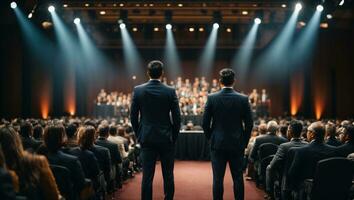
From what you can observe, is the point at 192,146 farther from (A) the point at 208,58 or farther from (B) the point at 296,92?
(A) the point at 208,58

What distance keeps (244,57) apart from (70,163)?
728 inches

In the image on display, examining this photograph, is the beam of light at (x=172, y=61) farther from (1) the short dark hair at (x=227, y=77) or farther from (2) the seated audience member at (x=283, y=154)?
(1) the short dark hair at (x=227, y=77)

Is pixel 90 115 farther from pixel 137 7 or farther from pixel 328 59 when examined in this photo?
pixel 328 59

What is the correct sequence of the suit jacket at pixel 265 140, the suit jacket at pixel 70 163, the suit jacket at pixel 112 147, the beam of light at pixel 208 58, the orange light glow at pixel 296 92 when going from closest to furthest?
1. the suit jacket at pixel 70 163
2. the suit jacket at pixel 112 147
3. the suit jacket at pixel 265 140
4. the orange light glow at pixel 296 92
5. the beam of light at pixel 208 58

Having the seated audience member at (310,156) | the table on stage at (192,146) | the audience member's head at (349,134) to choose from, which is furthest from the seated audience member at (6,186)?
the table on stage at (192,146)

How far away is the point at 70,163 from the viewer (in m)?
4.16

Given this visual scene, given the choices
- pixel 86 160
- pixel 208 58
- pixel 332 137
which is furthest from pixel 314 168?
pixel 208 58

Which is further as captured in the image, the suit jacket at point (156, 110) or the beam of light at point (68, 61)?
the beam of light at point (68, 61)

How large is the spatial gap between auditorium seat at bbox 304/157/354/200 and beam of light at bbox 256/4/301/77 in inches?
611

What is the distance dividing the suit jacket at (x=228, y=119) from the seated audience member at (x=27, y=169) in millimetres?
1878

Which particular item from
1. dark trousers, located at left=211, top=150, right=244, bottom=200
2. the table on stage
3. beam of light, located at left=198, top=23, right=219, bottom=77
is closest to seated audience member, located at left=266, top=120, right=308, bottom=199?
dark trousers, located at left=211, top=150, right=244, bottom=200

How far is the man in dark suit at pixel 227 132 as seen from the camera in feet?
15.0

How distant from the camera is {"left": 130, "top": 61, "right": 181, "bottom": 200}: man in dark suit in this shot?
4.47 m

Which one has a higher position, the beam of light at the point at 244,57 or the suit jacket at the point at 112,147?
the beam of light at the point at 244,57
